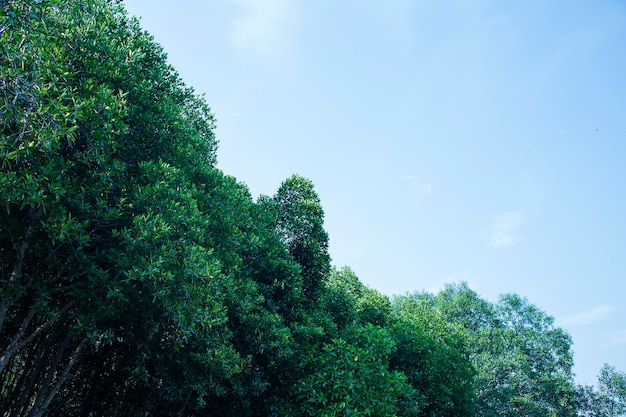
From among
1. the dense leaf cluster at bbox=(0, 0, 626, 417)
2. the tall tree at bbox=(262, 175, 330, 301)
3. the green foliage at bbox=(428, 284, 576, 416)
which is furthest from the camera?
the green foliage at bbox=(428, 284, 576, 416)

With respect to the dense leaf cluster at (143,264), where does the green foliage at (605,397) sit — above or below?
above

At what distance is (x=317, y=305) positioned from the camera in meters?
22.0

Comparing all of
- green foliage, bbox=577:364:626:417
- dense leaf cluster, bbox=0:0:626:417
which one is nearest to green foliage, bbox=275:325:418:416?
dense leaf cluster, bbox=0:0:626:417

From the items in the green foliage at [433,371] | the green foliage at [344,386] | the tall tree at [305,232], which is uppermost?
the tall tree at [305,232]

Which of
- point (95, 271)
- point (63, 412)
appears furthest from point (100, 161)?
point (63, 412)

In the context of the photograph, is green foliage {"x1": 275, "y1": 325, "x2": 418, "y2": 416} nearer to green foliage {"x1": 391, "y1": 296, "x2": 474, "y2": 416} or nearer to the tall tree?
the tall tree

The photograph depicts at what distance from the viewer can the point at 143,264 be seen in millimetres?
10008

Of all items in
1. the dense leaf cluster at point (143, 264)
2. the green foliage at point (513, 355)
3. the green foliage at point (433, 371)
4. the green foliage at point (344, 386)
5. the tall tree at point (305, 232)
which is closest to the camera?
the dense leaf cluster at point (143, 264)

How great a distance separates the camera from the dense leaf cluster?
9344 millimetres

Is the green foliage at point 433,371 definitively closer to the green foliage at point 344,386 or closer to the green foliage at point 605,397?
the green foliage at point 344,386

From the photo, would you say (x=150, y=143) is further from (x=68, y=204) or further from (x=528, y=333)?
(x=528, y=333)

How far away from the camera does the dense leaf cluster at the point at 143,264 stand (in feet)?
30.7

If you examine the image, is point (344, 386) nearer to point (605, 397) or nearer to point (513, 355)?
point (513, 355)


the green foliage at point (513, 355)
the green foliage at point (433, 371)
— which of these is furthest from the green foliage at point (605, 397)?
the green foliage at point (433, 371)
